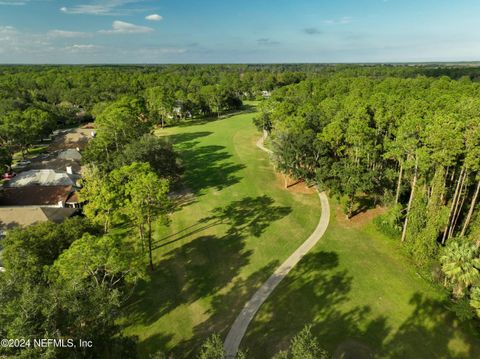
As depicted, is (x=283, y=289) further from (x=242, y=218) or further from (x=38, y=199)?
(x=38, y=199)

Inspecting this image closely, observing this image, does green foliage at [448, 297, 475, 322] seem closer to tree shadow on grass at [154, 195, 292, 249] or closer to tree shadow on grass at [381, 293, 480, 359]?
tree shadow on grass at [381, 293, 480, 359]

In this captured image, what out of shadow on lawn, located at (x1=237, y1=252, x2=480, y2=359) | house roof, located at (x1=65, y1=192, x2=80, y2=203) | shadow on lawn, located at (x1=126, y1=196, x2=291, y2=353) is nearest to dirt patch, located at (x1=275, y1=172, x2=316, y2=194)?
shadow on lawn, located at (x1=126, y1=196, x2=291, y2=353)

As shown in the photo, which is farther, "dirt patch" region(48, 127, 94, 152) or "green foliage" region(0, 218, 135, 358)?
"dirt patch" region(48, 127, 94, 152)

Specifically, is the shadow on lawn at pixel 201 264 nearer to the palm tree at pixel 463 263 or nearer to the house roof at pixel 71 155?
the palm tree at pixel 463 263

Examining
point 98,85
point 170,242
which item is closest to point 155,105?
point 98,85

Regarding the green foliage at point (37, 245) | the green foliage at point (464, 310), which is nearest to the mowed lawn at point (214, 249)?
the green foliage at point (37, 245)

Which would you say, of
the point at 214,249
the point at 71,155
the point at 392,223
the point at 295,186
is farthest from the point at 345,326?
the point at 71,155
